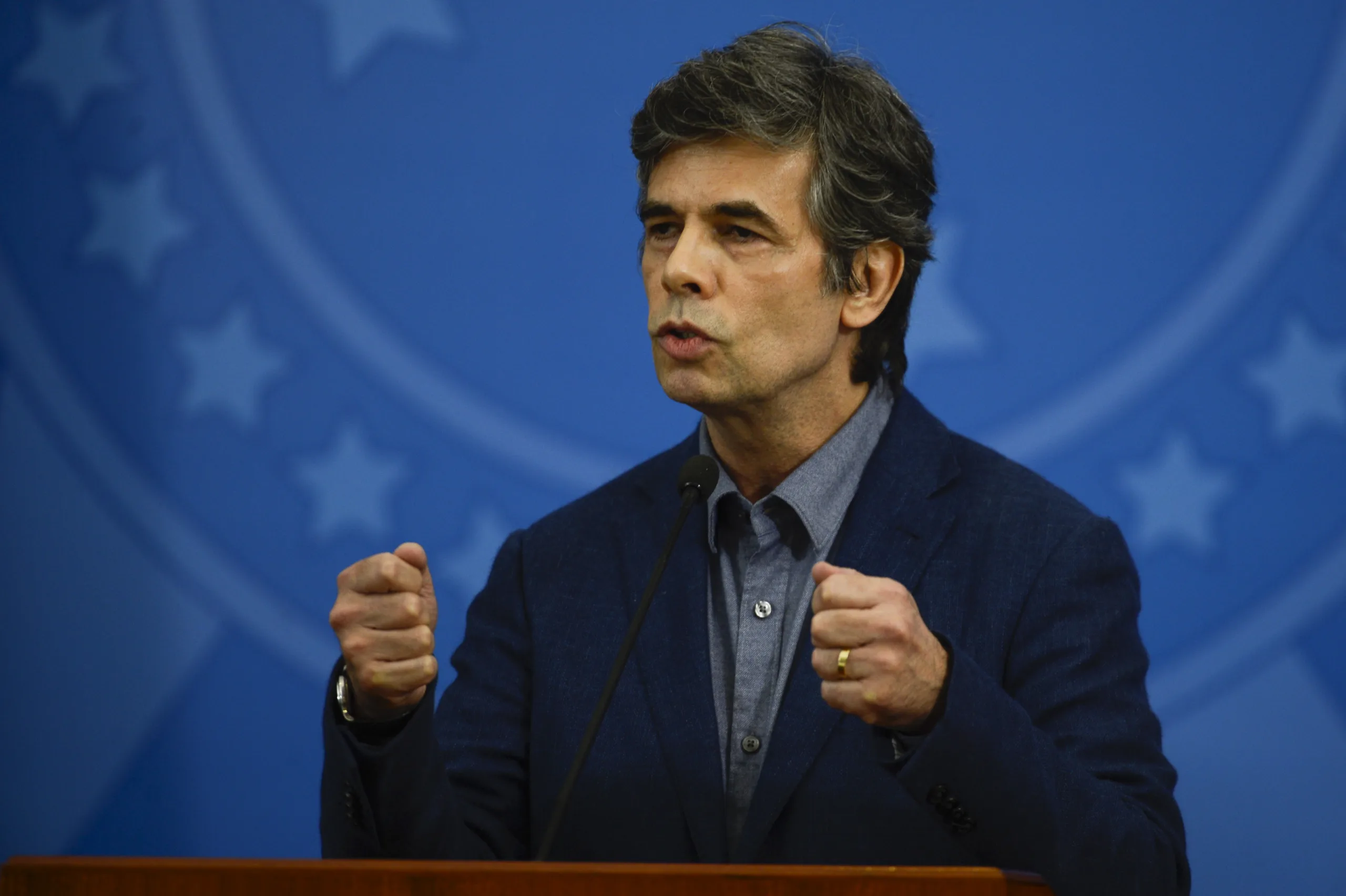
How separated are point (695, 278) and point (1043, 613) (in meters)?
0.62

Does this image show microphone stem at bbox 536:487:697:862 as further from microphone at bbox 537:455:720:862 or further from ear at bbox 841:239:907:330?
ear at bbox 841:239:907:330

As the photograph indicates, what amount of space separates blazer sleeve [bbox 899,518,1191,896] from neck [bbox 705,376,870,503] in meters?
0.38

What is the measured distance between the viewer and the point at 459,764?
6.57 feet

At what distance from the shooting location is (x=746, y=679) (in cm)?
196

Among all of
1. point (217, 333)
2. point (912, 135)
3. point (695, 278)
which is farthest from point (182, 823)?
point (912, 135)

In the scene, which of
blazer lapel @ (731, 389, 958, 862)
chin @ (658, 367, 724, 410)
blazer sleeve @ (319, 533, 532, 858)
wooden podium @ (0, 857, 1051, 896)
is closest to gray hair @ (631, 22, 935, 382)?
blazer lapel @ (731, 389, 958, 862)

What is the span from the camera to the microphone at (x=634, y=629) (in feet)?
4.79

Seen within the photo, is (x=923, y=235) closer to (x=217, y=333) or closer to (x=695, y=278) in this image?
(x=695, y=278)

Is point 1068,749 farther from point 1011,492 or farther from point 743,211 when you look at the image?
point 743,211

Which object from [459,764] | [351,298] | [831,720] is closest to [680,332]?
[831,720]

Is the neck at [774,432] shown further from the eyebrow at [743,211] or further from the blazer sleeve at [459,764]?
the blazer sleeve at [459,764]

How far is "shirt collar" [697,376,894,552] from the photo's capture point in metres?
2.05

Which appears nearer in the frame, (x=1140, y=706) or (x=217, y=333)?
(x=1140, y=706)

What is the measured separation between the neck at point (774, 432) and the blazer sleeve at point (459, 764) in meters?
0.36
